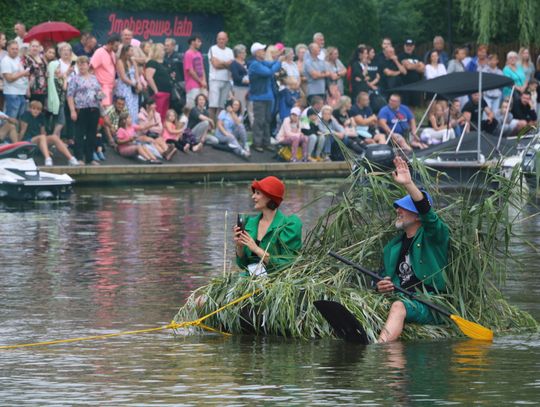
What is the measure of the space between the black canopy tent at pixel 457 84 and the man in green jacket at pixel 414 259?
19.3 m

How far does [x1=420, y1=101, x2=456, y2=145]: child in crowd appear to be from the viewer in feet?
114

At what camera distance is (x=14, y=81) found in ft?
95.1

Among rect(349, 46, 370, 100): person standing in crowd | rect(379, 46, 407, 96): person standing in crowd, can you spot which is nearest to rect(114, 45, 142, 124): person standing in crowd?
rect(349, 46, 370, 100): person standing in crowd

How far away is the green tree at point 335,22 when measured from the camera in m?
44.4

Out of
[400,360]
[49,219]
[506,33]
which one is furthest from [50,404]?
[506,33]

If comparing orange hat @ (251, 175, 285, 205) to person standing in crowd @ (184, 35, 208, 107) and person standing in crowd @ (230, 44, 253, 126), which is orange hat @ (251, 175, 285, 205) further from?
person standing in crowd @ (230, 44, 253, 126)

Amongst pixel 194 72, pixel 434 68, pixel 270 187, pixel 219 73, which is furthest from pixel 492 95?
pixel 270 187

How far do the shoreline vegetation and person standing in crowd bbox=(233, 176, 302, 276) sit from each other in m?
0.11

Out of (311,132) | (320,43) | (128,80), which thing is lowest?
(311,132)

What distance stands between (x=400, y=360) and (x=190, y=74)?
838 inches

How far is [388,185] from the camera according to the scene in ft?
49.1

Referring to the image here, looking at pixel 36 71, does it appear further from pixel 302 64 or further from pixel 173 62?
pixel 302 64

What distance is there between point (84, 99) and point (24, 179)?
136 inches

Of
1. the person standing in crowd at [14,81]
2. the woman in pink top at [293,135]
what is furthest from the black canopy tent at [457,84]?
the person standing in crowd at [14,81]
